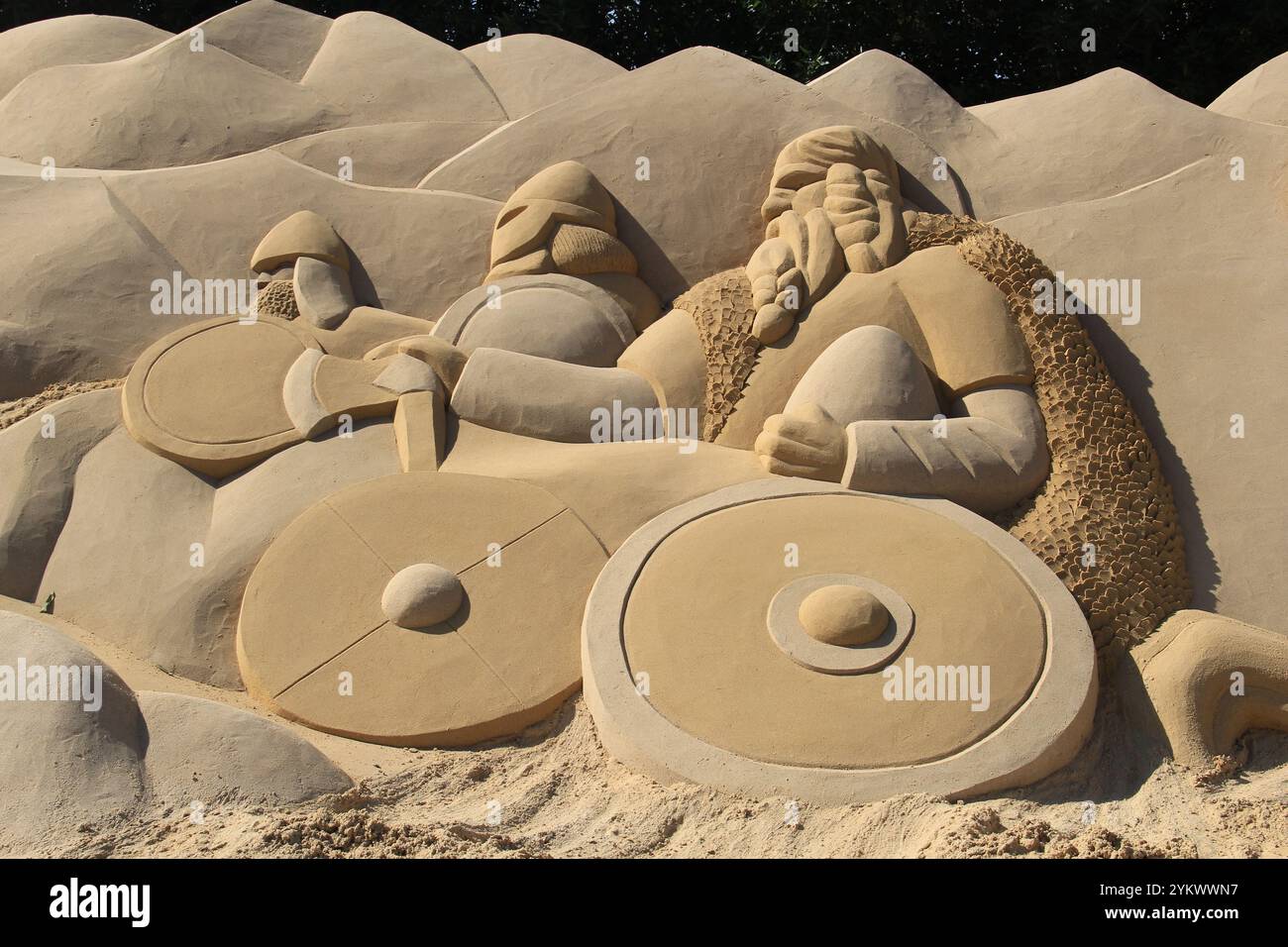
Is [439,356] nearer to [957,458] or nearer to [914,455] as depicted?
[914,455]

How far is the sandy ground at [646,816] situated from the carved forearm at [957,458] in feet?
2.96

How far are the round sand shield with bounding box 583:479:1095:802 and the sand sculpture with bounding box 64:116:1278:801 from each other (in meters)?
0.01

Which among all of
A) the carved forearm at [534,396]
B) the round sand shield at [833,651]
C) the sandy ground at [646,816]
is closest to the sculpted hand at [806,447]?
the round sand shield at [833,651]

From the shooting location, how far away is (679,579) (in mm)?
4828

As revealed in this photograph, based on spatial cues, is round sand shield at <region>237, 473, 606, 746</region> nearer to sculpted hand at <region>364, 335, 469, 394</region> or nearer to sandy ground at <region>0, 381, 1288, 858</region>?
sandy ground at <region>0, 381, 1288, 858</region>

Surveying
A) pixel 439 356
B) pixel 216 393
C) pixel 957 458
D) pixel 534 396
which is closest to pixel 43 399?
pixel 216 393

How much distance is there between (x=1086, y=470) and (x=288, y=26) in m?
5.04

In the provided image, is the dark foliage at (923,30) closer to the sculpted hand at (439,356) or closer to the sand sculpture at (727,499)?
the sand sculpture at (727,499)

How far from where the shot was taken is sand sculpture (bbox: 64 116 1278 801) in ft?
14.8

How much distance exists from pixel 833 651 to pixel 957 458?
103 centimetres

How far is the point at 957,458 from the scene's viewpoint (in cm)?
523

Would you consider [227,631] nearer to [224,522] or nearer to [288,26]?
[224,522]

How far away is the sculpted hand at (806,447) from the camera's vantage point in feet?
17.0

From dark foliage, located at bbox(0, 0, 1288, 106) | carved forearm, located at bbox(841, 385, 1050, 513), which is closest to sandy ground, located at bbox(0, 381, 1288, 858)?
carved forearm, located at bbox(841, 385, 1050, 513)
